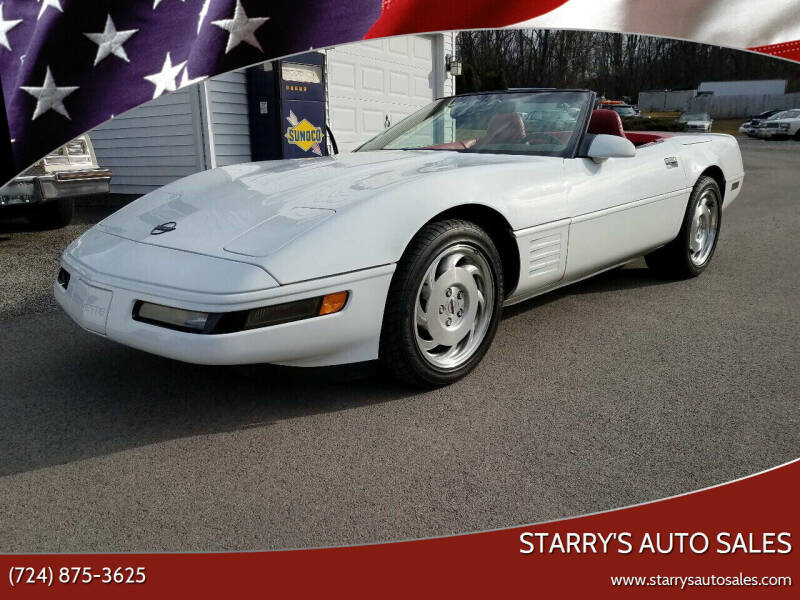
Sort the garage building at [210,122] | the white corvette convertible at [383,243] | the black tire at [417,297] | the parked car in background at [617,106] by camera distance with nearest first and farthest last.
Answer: the white corvette convertible at [383,243]
the black tire at [417,297]
the parked car in background at [617,106]
the garage building at [210,122]

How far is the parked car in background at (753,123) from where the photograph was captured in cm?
2952

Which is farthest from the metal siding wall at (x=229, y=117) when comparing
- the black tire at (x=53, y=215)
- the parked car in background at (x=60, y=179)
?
the parked car in background at (x=60, y=179)

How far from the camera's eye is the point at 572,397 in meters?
2.72

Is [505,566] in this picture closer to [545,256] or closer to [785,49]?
[545,256]

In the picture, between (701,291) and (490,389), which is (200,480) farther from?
(701,291)

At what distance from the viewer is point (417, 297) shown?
2613 millimetres

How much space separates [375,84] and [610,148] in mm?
8607

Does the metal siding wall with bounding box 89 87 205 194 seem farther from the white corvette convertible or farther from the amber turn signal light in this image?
the amber turn signal light

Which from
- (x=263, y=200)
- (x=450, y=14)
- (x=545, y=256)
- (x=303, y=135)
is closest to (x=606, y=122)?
(x=545, y=256)

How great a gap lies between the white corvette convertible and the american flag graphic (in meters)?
0.56

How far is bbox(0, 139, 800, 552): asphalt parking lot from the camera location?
1.93 metres

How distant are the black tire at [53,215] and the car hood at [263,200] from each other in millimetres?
3991

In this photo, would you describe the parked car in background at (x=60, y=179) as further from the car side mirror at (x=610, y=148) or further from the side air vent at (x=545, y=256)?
the car side mirror at (x=610, y=148)

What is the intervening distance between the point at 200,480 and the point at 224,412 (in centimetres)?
49
